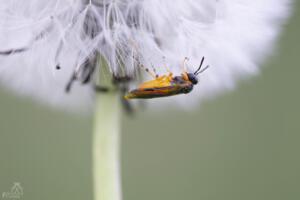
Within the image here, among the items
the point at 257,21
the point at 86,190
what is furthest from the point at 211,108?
the point at 257,21

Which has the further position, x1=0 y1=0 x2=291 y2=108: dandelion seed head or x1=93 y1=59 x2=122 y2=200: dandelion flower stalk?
x1=93 y1=59 x2=122 y2=200: dandelion flower stalk

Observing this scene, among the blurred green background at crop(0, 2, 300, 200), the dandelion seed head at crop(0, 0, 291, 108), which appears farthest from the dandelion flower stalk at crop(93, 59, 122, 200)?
the blurred green background at crop(0, 2, 300, 200)

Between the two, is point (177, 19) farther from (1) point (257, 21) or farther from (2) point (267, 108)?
(2) point (267, 108)

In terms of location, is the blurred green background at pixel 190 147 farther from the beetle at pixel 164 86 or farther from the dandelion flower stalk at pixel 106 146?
the beetle at pixel 164 86

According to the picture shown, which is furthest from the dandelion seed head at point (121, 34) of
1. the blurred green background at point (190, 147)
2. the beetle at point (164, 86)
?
the blurred green background at point (190, 147)

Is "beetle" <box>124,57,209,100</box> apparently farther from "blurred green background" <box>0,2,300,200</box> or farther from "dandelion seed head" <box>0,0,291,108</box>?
"blurred green background" <box>0,2,300,200</box>

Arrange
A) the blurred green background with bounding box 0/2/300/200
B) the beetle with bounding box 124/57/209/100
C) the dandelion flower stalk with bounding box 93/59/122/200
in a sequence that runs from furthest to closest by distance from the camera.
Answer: the blurred green background with bounding box 0/2/300/200 → the dandelion flower stalk with bounding box 93/59/122/200 → the beetle with bounding box 124/57/209/100

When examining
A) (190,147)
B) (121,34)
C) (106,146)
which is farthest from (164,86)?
(190,147)
